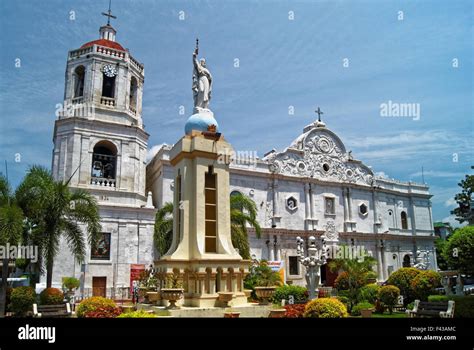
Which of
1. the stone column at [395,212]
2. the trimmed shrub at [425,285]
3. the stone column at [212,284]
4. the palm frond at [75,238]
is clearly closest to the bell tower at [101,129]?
the palm frond at [75,238]

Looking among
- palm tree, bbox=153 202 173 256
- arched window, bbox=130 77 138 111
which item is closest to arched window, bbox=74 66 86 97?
arched window, bbox=130 77 138 111

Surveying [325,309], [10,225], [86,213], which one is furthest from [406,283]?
[10,225]

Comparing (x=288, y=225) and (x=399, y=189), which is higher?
(x=399, y=189)

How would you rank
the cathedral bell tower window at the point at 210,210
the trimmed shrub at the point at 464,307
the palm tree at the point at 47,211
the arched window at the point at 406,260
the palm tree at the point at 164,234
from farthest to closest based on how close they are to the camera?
the arched window at the point at 406,260 → the palm tree at the point at 164,234 → the palm tree at the point at 47,211 → the cathedral bell tower window at the point at 210,210 → the trimmed shrub at the point at 464,307

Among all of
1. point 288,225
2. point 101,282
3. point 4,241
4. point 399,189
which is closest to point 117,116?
point 101,282

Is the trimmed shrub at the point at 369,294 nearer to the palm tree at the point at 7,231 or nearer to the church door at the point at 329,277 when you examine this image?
the church door at the point at 329,277

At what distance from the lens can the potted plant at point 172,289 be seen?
9242mm

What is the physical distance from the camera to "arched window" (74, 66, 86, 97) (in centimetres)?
2497

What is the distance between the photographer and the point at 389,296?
55.0 ft

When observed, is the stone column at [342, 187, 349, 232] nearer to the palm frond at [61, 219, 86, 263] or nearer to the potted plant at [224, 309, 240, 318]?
the palm frond at [61, 219, 86, 263]

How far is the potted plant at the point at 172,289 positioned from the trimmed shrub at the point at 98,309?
1.35m
